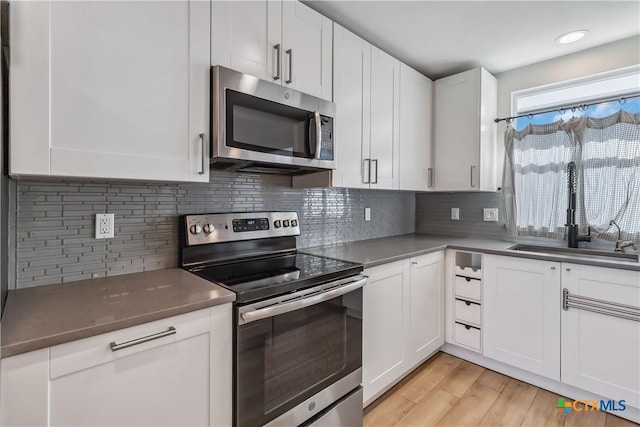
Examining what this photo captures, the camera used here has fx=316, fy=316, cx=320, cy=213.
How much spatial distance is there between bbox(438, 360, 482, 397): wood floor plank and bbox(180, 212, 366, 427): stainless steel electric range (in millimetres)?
738

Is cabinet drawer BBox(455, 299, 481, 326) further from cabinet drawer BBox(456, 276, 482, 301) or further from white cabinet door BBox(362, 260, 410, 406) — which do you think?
white cabinet door BBox(362, 260, 410, 406)

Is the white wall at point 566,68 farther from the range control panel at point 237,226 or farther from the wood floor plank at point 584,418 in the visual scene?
the range control panel at point 237,226

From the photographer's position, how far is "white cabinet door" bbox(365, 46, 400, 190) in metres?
2.17

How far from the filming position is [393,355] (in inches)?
76.5

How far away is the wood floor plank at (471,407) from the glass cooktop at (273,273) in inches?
39.7

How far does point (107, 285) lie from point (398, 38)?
2241mm

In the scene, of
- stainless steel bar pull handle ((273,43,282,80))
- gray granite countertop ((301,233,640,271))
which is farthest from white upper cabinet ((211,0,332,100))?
gray granite countertop ((301,233,640,271))

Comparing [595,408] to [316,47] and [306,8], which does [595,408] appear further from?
[306,8]

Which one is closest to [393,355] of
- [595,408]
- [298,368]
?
[298,368]

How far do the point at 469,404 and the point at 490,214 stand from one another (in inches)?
60.9

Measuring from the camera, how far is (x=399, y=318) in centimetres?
198

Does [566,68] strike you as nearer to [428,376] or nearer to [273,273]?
[428,376]

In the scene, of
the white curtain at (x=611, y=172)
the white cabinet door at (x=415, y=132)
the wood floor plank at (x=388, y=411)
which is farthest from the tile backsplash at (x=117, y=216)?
the white curtain at (x=611, y=172)

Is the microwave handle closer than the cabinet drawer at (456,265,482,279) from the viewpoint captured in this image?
Yes
